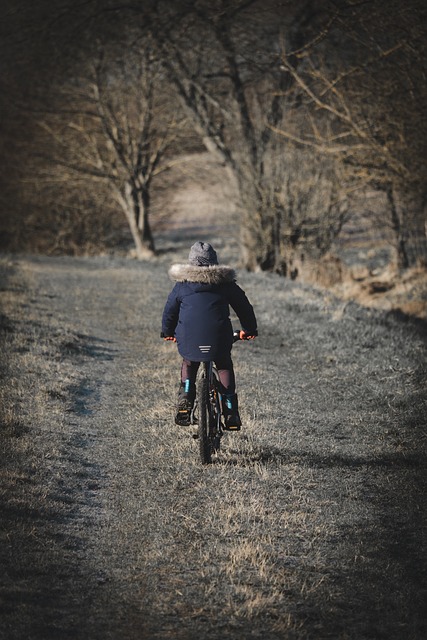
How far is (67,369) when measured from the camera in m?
9.12

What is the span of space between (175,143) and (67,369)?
2234 centimetres

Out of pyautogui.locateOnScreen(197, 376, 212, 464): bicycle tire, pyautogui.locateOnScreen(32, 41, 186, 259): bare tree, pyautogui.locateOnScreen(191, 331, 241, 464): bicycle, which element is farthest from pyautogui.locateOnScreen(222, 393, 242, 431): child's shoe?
pyautogui.locateOnScreen(32, 41, 186, 259): bare tree

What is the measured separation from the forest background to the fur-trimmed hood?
28.8 ft

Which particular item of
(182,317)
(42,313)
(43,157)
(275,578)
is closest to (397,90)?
(42,313)

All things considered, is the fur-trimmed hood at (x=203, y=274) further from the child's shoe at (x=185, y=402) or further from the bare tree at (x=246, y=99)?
the bare tree at (x=246, y=99)

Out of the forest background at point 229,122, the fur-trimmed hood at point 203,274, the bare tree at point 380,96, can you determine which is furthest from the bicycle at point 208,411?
the forest background at point 229,122

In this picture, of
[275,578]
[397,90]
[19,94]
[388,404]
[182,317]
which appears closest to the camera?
[275,578]

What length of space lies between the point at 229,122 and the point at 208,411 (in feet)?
55.6

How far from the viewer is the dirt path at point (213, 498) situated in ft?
12.9

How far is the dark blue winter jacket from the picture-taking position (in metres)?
5.68

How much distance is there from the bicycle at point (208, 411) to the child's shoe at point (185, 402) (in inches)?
2.8

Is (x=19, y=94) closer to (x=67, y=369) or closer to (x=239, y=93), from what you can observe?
(x=239, y=93)

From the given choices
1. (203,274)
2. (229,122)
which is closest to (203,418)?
(203,274)

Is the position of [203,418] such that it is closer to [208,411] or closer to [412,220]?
[208,411]
